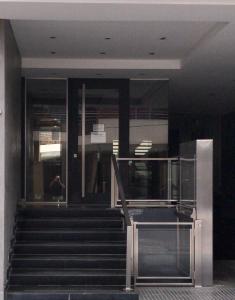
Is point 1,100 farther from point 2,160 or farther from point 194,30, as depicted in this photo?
point 194,30

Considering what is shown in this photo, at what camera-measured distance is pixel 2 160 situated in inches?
313

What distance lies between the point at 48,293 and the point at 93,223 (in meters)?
1.97

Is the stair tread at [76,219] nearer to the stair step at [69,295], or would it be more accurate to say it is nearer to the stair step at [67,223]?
the stair step at [67,223]

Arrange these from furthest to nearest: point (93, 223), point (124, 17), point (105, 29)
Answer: point (93, 223)
point (105, 29)
point (124, 17)

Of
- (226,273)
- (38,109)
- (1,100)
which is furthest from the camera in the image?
(38,109)

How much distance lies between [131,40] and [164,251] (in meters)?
3.42

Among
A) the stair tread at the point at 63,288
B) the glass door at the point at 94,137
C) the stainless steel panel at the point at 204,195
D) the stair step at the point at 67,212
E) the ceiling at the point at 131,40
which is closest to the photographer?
the ceiling at the point at 131,40

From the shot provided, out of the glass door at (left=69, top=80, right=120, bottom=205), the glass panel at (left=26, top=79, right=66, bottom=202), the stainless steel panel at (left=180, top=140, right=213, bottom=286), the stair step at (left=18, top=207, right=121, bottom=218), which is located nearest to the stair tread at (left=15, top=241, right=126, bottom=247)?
the stair step at (left=18, top=207, right=121, bottom=218)

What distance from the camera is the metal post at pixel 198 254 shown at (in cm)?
907

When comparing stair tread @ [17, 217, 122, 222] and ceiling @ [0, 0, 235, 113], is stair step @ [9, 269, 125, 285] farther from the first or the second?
ceiling @ [0, 0, 235, 113]

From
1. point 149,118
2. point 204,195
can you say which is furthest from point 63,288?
point 149,118

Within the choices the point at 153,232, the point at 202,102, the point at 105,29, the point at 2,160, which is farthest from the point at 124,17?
the point at 202,102

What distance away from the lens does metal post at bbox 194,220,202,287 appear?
29.8 ft

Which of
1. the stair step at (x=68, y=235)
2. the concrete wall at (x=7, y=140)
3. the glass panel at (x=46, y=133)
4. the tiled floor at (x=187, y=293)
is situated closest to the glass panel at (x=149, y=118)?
the glass panel at (x=46, y=133)
